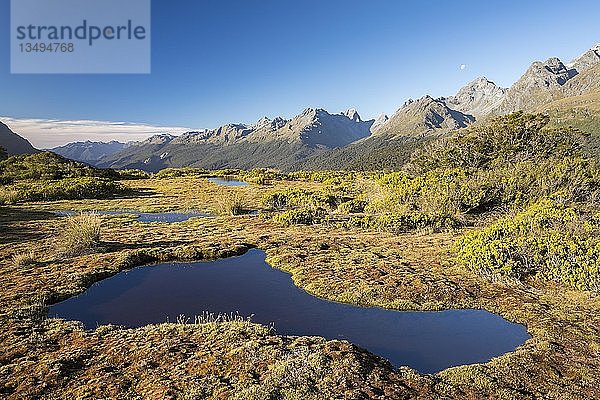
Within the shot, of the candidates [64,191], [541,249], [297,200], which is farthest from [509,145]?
[64,191]

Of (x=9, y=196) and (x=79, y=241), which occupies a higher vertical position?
(x=9, y=196)

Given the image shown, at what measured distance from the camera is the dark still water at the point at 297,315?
8789 mm

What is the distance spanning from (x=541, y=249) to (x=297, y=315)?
9735mm

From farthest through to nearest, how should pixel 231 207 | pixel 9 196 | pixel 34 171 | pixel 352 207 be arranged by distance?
pixel 34 171 → pixel 9 196 → pixel 352 207 → pixel 231 207

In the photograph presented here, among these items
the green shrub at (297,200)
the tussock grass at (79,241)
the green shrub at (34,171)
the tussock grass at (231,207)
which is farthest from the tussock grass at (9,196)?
the green shrub at (297,200)

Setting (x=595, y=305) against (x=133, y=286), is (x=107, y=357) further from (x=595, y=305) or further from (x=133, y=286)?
(x=595, y=305)

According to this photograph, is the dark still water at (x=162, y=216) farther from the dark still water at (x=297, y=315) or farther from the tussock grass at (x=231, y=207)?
the dark still water at (x=297, y=315)

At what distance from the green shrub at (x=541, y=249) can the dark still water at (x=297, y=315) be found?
3.48 metres

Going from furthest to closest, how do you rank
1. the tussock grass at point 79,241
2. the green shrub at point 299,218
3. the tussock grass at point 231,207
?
1. the tussock grass at point 231,207
2. the green shrub at point 299,218
3. the tussock grass at point 79,241

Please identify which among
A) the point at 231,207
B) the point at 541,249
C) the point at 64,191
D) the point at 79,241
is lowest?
the point at 79,241

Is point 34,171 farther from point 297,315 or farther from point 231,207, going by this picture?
point 297,315

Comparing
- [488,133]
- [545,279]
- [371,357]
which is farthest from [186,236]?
[488,133]

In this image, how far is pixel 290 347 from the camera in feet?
27.0

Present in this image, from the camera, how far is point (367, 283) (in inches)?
498
